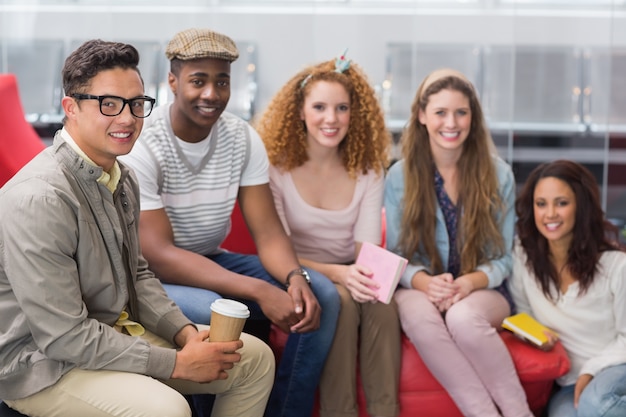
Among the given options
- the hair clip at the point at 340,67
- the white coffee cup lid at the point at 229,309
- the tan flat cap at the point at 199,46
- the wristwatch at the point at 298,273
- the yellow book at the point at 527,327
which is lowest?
the yellow book at the point at 527,327

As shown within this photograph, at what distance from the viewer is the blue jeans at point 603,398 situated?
2.63 metres

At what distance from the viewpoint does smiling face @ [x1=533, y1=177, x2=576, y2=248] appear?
9.73 feet

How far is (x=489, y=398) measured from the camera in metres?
2.78

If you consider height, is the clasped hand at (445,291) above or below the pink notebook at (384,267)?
below

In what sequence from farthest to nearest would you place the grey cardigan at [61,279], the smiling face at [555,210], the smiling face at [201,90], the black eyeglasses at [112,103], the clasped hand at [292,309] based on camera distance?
the smiling face at [555,210], the smiling face at [201,90], the clasped hand at [292,309], the black eyeglasses at [112,103], the grey cardigan at [61,279]

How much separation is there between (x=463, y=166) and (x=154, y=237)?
1.12 m

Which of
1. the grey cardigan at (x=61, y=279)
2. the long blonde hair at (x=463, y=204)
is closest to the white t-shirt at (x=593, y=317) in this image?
the long blonde hair at (x=463, y=204)

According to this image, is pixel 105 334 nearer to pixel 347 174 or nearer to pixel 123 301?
pixel 123 301

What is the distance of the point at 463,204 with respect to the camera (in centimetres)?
306

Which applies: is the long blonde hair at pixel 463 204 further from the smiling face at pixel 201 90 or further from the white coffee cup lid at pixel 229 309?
the white coffee cup lid at pixel 229 309

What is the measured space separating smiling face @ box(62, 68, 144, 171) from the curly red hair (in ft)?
3.41

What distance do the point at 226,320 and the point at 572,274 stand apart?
4.54 ft

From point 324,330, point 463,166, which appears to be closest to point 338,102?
point 463,166

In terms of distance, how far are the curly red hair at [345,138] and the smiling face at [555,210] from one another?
552 mm
